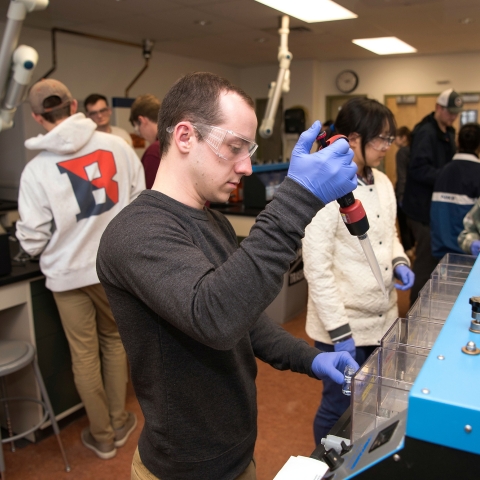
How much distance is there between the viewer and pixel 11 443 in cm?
238

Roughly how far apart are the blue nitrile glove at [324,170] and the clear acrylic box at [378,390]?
0.31 meters

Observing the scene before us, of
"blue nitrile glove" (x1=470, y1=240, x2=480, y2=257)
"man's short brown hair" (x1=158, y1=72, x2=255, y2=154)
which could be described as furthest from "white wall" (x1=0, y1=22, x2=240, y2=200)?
"man's short brown hair" (x1=158, y1=72, x2=255, y2=154)

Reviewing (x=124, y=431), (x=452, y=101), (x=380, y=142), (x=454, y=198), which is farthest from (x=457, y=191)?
(x=124, y=431)

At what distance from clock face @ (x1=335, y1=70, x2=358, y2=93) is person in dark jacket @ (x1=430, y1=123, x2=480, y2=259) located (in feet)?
15.6

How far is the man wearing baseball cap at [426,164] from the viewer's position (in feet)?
11.0

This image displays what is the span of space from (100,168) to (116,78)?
3821 mm

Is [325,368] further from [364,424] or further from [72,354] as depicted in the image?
[72,354]

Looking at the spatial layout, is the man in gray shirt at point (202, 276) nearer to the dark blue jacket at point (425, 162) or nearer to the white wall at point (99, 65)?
the dark blue jacket at point (425, 162)

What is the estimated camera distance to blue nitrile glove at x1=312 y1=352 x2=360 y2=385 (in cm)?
103

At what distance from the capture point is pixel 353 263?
1.72m

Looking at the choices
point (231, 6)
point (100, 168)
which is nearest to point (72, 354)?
point (100, 168)

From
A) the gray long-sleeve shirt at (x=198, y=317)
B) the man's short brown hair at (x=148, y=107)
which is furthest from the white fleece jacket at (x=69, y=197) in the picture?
the gray long-sleeve shirt at (x=198, y=317)

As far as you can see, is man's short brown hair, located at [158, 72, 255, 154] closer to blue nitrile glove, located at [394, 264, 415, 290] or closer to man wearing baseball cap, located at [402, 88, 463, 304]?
blue nitrile glove, located at [394, 264, 415, 290]

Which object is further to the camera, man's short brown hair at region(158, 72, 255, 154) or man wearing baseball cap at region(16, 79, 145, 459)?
Result: man wearing baseball cap at region(16, 79, 145, 459)
